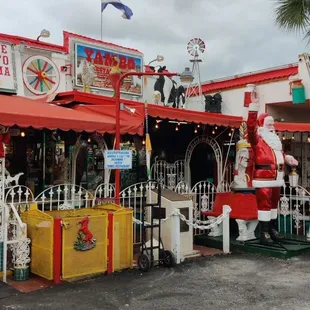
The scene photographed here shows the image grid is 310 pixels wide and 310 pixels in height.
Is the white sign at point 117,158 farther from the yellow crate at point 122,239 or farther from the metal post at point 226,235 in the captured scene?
the metal post at point 226,235

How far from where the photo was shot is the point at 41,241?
6.23 metres

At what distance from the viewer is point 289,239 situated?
8.77m

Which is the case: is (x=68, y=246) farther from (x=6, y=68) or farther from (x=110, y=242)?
(x=6, y=68)

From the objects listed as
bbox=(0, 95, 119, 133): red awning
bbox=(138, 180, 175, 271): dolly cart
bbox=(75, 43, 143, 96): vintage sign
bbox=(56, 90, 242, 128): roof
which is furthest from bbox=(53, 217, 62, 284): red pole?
bbox=(75, 43, 143, 96): vintage sign

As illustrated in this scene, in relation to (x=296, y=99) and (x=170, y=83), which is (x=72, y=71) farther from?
(x=296, y=99)

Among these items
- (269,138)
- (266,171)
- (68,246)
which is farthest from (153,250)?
(269,138)

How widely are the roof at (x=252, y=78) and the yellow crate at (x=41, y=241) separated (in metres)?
7.82

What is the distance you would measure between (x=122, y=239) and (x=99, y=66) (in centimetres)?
679

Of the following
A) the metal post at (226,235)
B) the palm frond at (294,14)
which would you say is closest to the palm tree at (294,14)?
the palm frond at (294,14)

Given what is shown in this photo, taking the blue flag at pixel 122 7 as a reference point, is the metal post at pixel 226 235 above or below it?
below

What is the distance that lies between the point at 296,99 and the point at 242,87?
1802 mm

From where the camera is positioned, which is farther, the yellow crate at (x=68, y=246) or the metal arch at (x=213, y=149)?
the metal arch at (x=213, y=149)

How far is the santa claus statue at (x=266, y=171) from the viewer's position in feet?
26.7

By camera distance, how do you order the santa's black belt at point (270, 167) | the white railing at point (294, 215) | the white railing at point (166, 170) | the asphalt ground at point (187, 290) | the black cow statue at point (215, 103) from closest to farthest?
1. the asphalt ground at point (187, 290)
2. the santa's black belt at point (270, 167)
3. the white railing at point (294, 215)
4. the white railing at point (166, 170)
5. the black cow statue at point (215, 103)
